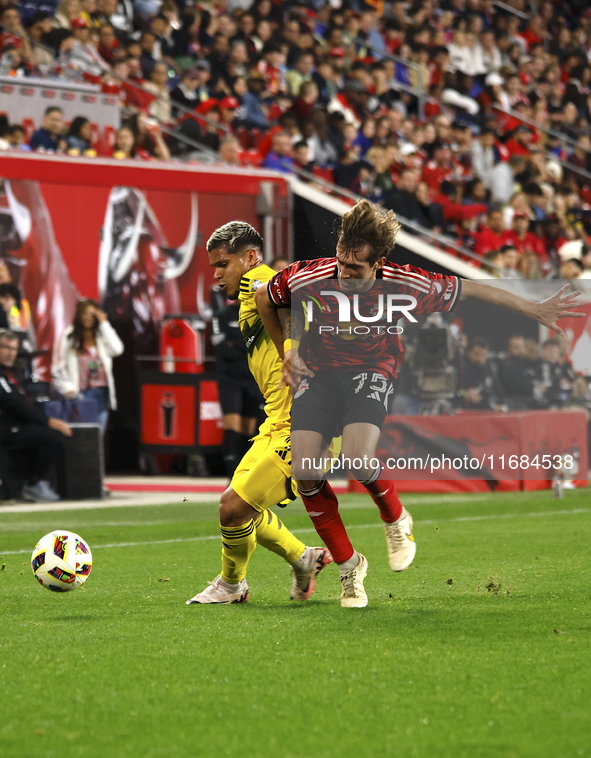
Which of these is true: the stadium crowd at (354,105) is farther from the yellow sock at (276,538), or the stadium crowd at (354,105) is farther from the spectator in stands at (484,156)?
the yellow sock at (276,538)

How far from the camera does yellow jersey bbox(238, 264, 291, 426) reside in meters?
5.96

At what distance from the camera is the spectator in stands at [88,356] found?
13.7m

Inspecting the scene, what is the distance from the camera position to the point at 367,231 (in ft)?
18.2

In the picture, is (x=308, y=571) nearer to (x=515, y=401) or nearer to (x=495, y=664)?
(x=495, y=664)

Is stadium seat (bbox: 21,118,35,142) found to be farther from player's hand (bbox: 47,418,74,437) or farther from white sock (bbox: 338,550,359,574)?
white sock (bbox: 338,550,359,574)

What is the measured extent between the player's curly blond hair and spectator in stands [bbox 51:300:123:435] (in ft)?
27.7

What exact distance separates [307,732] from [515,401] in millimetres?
7216

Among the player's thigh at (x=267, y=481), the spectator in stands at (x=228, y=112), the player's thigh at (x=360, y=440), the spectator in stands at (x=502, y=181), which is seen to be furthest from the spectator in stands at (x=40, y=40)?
the player's thigh at (x=360, y=440)

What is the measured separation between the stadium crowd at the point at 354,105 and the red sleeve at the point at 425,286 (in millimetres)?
9630

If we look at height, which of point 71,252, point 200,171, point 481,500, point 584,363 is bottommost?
point 481,500

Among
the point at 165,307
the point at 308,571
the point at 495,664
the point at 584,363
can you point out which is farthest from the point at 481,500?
the point at 495,664

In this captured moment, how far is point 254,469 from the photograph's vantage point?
5.85m

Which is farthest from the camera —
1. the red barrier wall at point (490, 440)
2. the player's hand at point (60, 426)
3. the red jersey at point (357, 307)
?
the player's hand at point (60, 426)

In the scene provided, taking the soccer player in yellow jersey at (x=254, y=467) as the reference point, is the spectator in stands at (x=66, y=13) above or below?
above
